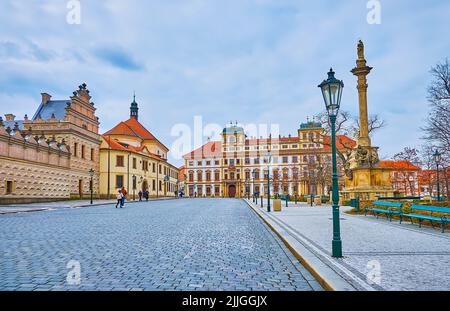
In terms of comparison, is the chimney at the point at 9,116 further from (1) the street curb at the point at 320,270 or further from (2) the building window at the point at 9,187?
(1) the street curb at the point at 320,270

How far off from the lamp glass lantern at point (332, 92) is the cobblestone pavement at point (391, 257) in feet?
10.9

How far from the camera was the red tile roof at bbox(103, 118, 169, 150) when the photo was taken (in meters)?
69.7

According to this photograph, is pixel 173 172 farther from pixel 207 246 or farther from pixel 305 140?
pixel 207 246

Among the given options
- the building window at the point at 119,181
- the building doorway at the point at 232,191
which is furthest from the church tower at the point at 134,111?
the building doorway at the point at 232,191

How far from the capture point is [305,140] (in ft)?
305

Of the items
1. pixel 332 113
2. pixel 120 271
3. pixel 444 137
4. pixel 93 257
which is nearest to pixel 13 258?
pixel 93 257

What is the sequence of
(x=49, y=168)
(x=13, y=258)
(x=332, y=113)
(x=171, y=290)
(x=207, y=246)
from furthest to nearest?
1. (x=49, y=168)
2. (x=207, y=246)
3. (x=332, y=113)
4. (x=13, y=258)
5. (x=171, y=290)

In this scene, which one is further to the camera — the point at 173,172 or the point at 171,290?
the point at 173,172

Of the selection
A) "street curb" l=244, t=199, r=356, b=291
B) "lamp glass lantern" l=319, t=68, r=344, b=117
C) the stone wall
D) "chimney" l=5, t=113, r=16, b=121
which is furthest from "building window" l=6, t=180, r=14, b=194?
"lamp glass lantern" l=319, t=68, r=344, b=117

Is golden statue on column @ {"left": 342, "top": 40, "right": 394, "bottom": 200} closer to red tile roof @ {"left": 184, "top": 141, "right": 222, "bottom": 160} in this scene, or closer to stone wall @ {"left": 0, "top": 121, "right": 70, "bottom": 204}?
stone wall @ {"left": 0, "top": 121, "right": 70, "bottom": 204}

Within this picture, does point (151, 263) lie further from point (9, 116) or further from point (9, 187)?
point (9, 116)

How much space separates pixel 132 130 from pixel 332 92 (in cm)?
6763
